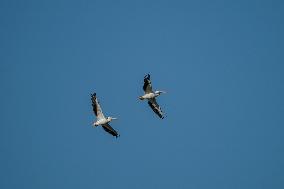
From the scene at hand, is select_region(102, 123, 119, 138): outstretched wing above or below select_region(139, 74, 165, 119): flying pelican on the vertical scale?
below

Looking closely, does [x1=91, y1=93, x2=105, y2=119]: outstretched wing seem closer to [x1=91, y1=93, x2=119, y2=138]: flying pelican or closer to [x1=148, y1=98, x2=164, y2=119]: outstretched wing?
[x1=91, y1=93, x2=119, y2=138]: flying pelican

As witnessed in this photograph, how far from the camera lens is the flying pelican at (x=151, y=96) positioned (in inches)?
3374

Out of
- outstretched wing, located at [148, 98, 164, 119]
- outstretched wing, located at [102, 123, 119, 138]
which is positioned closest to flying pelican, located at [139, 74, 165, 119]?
outstretched wing, located at [148, 98, 164, 119]

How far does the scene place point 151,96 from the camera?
285 feet

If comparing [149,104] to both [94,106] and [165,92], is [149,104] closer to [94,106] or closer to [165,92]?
[165,92]

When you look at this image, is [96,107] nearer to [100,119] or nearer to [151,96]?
[100,119]

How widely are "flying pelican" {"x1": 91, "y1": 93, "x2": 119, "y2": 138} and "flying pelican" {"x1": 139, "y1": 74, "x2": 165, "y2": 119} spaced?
4.73 meters

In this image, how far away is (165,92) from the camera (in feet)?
287

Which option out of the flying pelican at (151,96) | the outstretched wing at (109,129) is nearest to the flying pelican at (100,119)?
the outstretched wing at (109,129)

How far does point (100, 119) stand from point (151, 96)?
21.8 ft

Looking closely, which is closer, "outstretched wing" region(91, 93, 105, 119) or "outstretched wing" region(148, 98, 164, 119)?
"outstretched wing" region(91, 93, 105, 119)

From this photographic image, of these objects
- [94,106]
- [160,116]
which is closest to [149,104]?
[160,116]

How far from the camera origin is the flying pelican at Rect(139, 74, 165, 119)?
281ft

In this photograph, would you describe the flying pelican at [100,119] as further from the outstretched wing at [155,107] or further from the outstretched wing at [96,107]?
the outstretched wing at [155,107]
